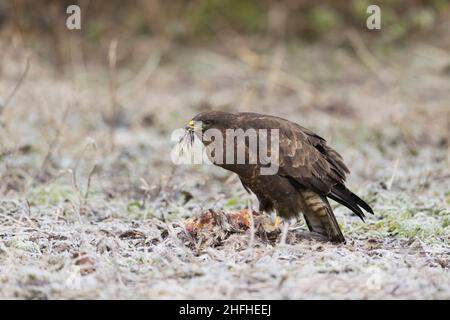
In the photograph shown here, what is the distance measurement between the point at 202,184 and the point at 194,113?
10.4 ft

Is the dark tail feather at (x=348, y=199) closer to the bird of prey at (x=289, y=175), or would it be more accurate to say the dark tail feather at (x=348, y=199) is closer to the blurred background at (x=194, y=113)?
the bird of prey at (x=289, y=175)

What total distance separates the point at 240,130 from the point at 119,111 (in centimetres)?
464

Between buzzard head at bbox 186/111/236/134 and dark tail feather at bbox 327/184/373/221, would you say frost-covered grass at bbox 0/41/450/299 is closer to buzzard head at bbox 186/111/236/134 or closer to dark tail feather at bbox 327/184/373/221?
dark tail feather at bbox 327/184/373/221

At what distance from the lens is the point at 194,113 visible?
1004 centimetres

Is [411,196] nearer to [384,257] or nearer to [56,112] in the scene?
[384,257]

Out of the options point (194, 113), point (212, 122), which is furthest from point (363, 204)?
point (194, 113)

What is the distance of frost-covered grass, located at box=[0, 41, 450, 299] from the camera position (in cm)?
408

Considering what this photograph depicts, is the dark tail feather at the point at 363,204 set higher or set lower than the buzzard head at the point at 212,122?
lower

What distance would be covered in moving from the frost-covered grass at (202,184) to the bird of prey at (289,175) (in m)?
0.19

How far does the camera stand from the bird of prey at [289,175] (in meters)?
5.04

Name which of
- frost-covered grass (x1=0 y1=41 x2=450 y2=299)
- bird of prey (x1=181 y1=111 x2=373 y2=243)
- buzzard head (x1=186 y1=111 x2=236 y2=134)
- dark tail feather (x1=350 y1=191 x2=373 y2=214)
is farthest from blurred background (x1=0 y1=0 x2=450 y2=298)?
buzzard head (x1=186 y1=111 x2=236 y2=134)

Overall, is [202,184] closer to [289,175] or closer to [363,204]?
[289,175]

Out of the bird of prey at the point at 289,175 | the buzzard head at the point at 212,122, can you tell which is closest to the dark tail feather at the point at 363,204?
the bird of prey at the point at 289,175
